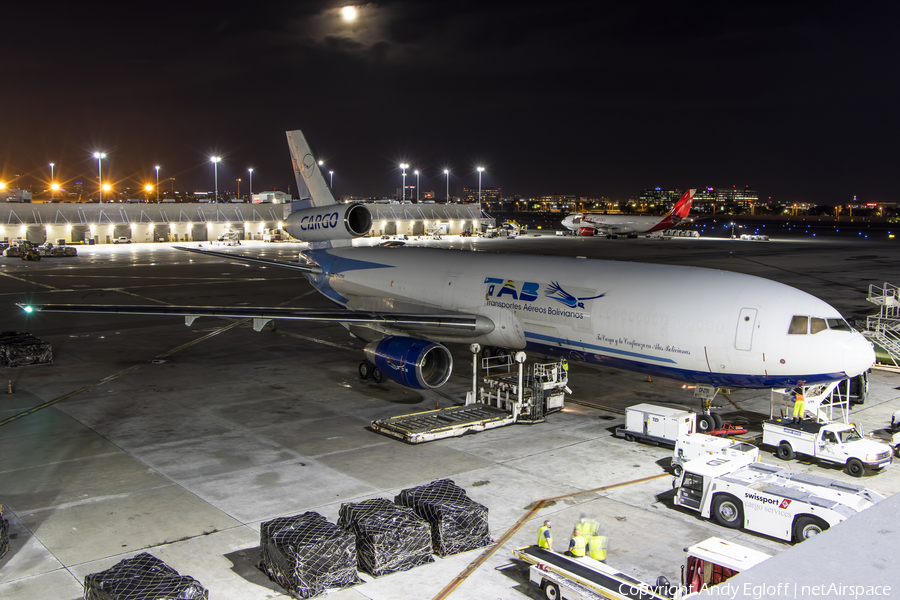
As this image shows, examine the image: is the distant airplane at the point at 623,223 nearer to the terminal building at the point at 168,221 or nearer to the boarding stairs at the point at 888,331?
the terminal building at the point at 168,221

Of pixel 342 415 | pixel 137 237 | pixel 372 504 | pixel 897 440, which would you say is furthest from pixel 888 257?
pixel 137 237

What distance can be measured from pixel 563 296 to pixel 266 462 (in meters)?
9.84

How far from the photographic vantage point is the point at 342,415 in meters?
20.5

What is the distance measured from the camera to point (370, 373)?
24688mm

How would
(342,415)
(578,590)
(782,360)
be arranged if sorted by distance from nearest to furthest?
(578,590) < (782,360) < (342,415)

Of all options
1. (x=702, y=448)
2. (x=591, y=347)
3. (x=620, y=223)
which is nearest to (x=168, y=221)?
(x=620, y=223)

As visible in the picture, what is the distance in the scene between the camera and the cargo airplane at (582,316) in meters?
17.4

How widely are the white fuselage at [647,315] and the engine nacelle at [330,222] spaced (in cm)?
400

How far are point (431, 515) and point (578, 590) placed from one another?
3.08 m

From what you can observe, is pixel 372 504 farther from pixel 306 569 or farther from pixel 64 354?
pixel 64 354

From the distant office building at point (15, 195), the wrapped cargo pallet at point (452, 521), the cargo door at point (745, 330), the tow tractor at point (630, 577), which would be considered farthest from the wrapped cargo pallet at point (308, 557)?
the distant office building at point (15, 195)

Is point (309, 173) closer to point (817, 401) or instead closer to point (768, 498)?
point (817, 401)

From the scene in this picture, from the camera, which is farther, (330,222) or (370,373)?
(330,222)

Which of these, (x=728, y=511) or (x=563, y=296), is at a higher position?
(x=563, y=296)
